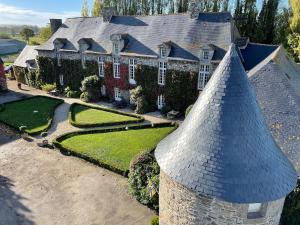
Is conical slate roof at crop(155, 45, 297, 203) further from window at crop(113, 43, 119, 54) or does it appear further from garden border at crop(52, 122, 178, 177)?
window at crop(113, 43, 119, 54)

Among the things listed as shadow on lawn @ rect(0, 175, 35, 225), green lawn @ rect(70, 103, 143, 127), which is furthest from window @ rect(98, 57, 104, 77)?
shadow on lawn @ rect(0, 175, 35, 225)

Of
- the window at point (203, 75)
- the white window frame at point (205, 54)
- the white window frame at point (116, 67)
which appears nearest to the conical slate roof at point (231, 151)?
the white window frame at point (205, 54)

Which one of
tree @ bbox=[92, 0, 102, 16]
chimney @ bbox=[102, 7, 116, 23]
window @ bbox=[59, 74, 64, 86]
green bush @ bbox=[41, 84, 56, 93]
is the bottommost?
green bush @ bbox=[41, 84, 56, 93]

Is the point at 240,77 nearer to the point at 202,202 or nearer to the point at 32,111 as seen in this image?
the point at 202,202

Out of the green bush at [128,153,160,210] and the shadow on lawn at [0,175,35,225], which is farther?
the green bush at [128,153,160,210]

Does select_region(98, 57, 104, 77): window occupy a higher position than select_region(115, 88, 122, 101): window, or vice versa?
select_region(98, 57, 104, 77): window

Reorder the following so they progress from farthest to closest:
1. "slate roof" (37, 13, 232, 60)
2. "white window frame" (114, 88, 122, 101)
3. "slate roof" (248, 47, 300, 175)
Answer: "white window frame" (114, 88, 122, 101)
"slate roof" (37, 13, 232, 60)
"slate roof" (248, 47, 300, 175)

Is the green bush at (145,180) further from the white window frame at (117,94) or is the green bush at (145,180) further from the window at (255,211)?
the white window frame at (117,94)

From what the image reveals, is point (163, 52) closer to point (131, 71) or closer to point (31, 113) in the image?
point (131, 71)

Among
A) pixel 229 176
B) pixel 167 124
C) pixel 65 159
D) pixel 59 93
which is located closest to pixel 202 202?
pixel 229 176
